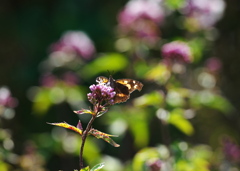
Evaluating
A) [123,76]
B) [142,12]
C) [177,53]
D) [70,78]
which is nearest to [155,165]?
[177,53]

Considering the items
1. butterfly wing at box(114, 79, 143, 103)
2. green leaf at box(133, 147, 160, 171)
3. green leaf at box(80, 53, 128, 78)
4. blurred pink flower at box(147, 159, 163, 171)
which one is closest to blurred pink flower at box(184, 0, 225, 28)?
green leaf at box(80, 53, 128, 78)

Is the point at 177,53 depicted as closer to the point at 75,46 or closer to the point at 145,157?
the point at 145,157

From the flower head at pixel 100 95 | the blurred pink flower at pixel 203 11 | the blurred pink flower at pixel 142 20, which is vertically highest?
the blurred pink flower at pixel 203 11

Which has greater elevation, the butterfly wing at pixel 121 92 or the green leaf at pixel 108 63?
the green leaf at pixel 108 63

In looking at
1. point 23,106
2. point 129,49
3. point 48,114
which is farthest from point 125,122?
point 23,106

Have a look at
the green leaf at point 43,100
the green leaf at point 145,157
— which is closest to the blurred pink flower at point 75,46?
the green leaf at point 43,100

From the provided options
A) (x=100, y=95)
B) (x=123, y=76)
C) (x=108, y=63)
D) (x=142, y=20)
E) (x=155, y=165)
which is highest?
(x=123, y=76)

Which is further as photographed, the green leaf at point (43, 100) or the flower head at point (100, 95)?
the green leaf at point (43, 100)

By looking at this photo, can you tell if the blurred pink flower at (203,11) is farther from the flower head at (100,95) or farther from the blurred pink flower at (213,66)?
the flower head at (100,95)
